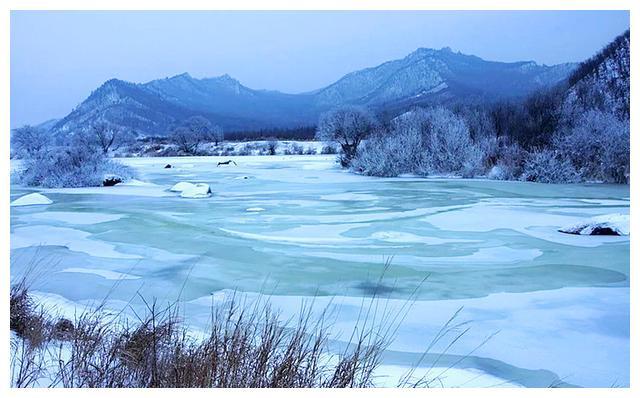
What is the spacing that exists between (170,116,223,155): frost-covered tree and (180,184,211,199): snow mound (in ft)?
103

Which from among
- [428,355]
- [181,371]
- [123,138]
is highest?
[123,138]

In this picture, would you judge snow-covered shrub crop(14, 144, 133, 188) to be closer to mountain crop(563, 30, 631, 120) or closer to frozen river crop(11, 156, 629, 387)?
frozen river crop(11, 156, 629, 387)

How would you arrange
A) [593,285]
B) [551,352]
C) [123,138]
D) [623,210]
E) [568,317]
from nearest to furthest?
[551,352] → [568,317] → [593,285] → [623,210] → [123,138]

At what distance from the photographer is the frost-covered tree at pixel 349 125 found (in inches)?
1094

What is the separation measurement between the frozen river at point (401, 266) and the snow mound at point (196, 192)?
3.83ft

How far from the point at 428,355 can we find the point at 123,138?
105 ft

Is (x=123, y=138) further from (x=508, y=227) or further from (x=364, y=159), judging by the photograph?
(x=508, y=227)

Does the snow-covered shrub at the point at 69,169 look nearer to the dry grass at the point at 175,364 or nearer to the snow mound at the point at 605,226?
the snow mound at the point at 605,226

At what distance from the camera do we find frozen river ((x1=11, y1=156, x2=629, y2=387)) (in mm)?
3752

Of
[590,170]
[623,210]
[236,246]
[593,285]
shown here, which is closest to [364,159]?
[590,170]

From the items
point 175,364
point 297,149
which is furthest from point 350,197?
point 297,149

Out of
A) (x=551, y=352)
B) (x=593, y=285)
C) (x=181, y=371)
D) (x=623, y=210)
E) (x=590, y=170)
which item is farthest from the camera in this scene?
(x=590, y=170)

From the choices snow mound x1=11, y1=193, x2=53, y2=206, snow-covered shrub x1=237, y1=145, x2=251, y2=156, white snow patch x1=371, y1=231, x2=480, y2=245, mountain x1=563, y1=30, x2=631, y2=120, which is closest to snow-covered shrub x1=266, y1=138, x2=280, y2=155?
snow-covered shrub x1=237, y1=145, x2=251, y2=156
